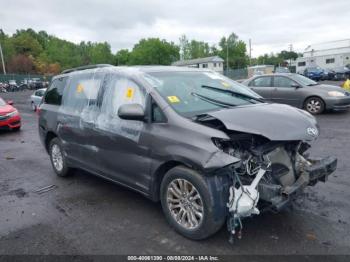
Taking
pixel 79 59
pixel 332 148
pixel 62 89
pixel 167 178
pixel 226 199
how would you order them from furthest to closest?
pixel 79 59
pixel 332 148
pixel 62 89
pixel 167 178
pixel 226 199

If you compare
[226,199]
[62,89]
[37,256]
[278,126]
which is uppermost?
[62,89]

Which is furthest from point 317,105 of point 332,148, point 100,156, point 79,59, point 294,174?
point 79,59

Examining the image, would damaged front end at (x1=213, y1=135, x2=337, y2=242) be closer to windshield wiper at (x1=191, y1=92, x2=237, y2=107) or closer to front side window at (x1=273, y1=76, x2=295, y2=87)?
windshield wiper at (x1=191, y1=92, x2=237, y2=107)

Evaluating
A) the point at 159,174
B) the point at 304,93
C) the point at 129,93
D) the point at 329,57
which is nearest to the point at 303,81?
the point at 304,93

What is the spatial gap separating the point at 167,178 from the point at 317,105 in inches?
363

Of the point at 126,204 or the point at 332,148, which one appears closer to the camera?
the point at 126,204

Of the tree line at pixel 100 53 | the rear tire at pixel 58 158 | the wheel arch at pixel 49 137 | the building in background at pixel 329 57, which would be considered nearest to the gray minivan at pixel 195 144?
the rear tire at pixel 58 158

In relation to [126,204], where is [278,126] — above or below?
above

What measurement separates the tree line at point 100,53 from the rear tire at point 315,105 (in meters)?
74.5

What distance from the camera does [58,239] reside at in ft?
11.1

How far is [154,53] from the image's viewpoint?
281ft

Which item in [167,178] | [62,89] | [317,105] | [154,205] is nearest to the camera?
[167,178]

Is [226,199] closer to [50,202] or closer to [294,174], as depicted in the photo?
[294,174]

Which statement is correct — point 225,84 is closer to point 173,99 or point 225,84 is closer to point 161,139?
point 173,99
